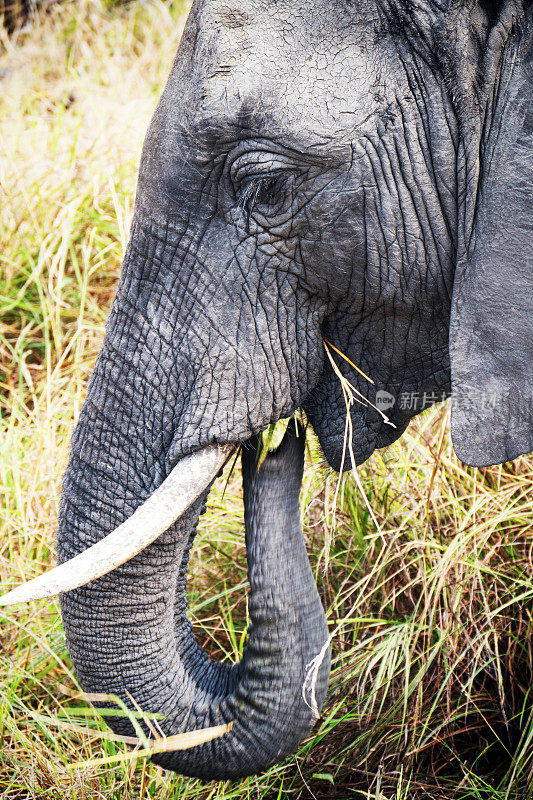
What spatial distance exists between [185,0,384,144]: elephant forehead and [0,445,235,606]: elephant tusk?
0.64m

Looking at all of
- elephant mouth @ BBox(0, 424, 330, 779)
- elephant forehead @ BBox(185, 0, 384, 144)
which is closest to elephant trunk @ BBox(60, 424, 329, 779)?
elephant mouth @ BBox(0, 424, 330, 779)

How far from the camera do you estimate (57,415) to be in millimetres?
3598

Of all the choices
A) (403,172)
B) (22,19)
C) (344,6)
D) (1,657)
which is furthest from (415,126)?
(22,19)

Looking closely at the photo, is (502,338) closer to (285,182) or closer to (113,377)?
(285,182)

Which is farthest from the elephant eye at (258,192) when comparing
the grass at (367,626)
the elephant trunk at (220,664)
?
the grass at (367,626)

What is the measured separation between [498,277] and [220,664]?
1.11m

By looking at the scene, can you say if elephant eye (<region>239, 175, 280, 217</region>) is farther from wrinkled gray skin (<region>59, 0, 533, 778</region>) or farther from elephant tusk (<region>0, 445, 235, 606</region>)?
elephant tusk (<region>0, 445, 235, 606</region>)

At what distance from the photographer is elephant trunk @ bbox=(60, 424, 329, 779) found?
187 centimetres

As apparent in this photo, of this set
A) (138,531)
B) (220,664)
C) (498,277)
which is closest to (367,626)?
(220,664)

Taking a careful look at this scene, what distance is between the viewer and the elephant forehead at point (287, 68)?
1639 mm

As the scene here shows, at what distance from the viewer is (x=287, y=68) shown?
1643 mm

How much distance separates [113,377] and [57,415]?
1.83m

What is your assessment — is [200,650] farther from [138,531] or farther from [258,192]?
[258,192]

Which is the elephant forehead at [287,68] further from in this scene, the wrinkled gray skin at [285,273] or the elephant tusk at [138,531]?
the elephant tusk at [138,531]
